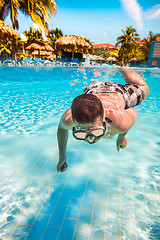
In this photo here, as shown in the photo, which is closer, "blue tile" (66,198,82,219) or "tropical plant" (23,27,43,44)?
"blue tile" (66,198,82,219)

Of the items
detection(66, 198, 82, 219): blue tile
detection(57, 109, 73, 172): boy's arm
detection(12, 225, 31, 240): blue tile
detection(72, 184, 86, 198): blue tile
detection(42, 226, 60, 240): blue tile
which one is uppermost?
detection(57, 109, 73, 172): boy's arm

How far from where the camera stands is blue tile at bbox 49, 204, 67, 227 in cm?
A: 210

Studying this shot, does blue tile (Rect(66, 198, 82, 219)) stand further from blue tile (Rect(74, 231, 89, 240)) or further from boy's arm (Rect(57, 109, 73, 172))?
boy's arm (Rect(57, 109, 73, 172))

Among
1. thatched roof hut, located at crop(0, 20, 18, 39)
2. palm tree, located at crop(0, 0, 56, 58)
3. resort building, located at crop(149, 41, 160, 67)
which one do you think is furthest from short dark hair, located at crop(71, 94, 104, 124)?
resort building, located at crop(149, 41, 160, 67)

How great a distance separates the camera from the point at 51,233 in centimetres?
199

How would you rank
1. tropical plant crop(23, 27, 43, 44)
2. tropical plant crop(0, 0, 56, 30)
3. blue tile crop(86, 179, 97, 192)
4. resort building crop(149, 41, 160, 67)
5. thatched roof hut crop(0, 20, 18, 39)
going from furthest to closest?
tropical plant crop(23, 27, 43, 44) < resort building crop(149, 41, 160, 67) < tropical plant crop(0, 0, 56, 30) < thatched roof hut crop(0, 20, 18, 39) < blue tile crop(86, 179, 97, 192)

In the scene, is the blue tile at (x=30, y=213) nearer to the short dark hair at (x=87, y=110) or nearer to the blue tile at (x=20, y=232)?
the blue tile at (x=20, y=232)

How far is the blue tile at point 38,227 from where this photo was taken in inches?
76.5

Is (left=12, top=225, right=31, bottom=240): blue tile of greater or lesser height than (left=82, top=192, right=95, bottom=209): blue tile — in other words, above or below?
below

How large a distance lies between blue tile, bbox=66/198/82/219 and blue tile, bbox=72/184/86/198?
67mm

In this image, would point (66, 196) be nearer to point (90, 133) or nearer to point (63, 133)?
point (63, 133)

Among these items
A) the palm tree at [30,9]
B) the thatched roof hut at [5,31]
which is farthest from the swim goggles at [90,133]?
the palm tree at [30,9]

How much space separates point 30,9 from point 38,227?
74.0 feet

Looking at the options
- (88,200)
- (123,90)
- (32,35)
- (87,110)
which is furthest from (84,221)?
(32,35)
